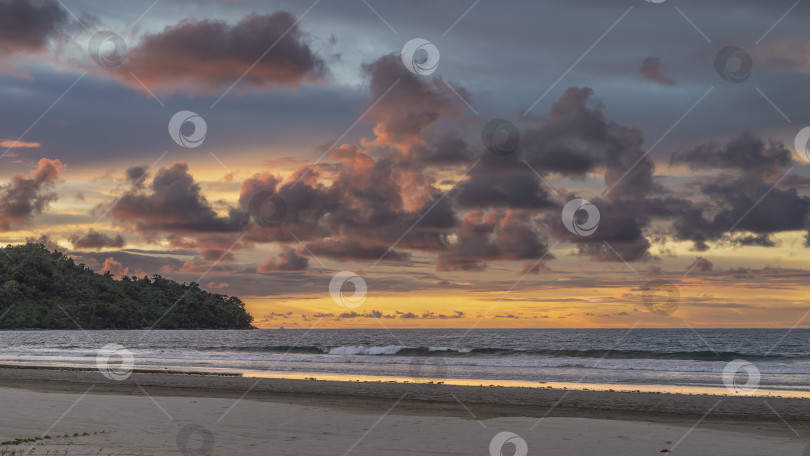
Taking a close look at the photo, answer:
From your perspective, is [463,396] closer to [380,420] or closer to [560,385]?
[560,385]

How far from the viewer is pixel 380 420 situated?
19562 millimetres

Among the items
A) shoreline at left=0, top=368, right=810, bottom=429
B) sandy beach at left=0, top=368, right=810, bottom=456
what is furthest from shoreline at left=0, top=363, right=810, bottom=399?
sandy beach at left=0, top=368, right=810, bottom=456

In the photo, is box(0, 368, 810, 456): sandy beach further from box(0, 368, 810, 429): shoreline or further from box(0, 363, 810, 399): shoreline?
box(0, 363, 810, 399): shoreline

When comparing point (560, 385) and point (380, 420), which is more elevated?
point (560, 385)

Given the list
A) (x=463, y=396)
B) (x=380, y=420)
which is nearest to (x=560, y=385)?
(x=463, y=396)

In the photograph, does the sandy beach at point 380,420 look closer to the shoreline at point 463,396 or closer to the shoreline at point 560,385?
the shoreline at point 463,396

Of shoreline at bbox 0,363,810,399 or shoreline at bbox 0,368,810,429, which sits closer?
shoreline at bbox 0,368,810,429

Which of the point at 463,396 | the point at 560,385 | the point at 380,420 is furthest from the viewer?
the point at 560,385

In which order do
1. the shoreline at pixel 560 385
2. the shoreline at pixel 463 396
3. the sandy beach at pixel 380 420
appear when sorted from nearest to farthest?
1. the sandy beach at pixel 380 420
2. the shoreline at pixel 463 396
3. the shoreline at pixel 560 385

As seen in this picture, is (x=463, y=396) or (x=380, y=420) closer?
(x=380, y=420)

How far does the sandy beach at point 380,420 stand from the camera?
48.0ft

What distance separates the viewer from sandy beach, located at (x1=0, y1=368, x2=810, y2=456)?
575 inches

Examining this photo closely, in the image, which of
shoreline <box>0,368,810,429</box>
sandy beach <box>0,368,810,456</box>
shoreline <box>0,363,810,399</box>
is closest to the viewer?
sandy beach <box>0,368,810,456</box>

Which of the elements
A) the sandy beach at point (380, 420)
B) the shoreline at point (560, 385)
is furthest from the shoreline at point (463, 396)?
the shoreline at point (560, 385)
